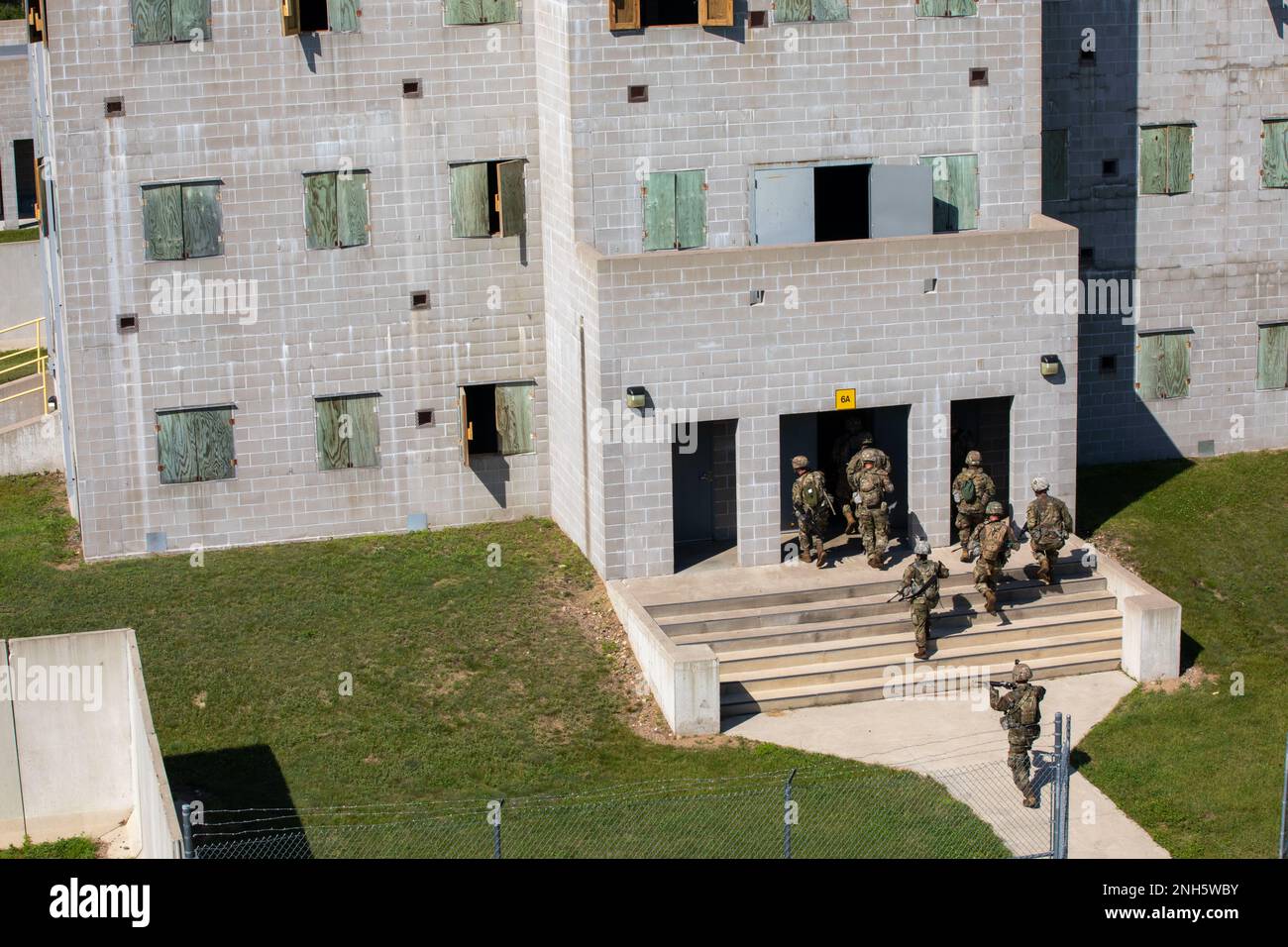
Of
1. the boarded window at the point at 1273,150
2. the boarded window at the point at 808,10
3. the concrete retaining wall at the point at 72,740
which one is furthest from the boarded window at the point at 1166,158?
the concrete retaining wall at the point at 72,740

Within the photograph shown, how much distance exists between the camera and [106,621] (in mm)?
28234

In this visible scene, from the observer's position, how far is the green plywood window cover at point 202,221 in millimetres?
30000

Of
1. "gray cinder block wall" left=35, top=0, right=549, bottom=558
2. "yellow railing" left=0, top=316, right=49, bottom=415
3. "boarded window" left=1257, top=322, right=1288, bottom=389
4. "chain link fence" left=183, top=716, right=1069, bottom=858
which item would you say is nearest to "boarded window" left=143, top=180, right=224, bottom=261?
"gray cinder block wall" left=35, top=0, right=549, bottom=558

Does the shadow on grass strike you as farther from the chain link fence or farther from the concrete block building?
the chain link fence

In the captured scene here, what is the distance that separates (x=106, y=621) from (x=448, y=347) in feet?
22.4

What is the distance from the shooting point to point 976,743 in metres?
25.3

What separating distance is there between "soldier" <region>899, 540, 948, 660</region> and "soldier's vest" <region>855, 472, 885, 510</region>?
1.48 meters

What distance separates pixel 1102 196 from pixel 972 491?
24.3 ft

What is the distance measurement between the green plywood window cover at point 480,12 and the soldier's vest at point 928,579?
10698mm

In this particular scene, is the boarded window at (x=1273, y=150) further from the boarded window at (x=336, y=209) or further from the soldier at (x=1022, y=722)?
the boarded window at (x=336, y=209)

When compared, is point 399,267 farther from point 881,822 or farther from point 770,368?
point 881,822

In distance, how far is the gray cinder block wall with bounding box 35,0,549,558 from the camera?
97.5 feet
